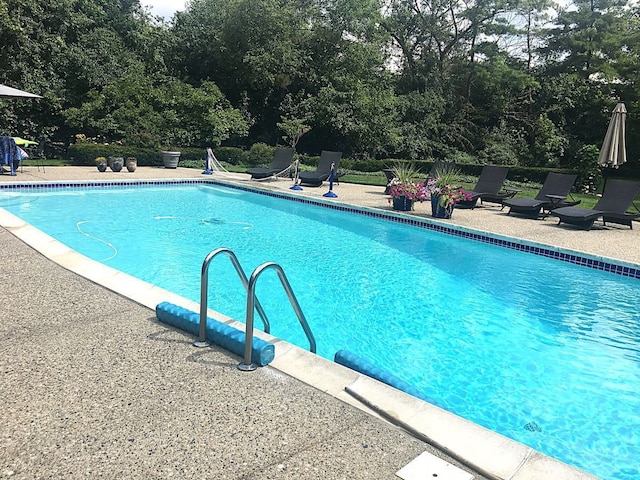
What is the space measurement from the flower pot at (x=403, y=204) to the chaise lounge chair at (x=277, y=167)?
5.74m

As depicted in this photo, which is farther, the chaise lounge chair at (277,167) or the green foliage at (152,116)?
the green foliage at (152,116)

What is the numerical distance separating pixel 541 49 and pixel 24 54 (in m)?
24.1

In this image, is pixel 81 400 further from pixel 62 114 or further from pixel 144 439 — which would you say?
pixel 62 114

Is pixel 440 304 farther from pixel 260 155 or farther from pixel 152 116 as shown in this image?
pixel 152 116

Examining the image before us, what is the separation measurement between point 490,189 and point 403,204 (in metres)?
2.82

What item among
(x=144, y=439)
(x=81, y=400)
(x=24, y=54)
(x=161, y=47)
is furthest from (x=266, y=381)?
(x=161, y=47)

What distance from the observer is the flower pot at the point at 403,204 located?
1071 centimetres

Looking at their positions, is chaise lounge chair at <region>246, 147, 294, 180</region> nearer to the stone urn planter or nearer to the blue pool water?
the stone urn planter

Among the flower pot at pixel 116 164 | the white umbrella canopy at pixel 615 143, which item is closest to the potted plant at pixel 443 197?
the white umbrella canopy at pixel 615 143

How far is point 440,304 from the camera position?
5844mm

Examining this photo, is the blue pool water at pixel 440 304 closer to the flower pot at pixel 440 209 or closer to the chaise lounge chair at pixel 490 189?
the flower pot at pixel 440 209

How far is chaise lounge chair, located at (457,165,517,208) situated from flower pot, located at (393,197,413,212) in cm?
164

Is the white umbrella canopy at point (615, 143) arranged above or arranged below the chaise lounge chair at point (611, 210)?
above

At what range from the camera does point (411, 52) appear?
27.3 meters
